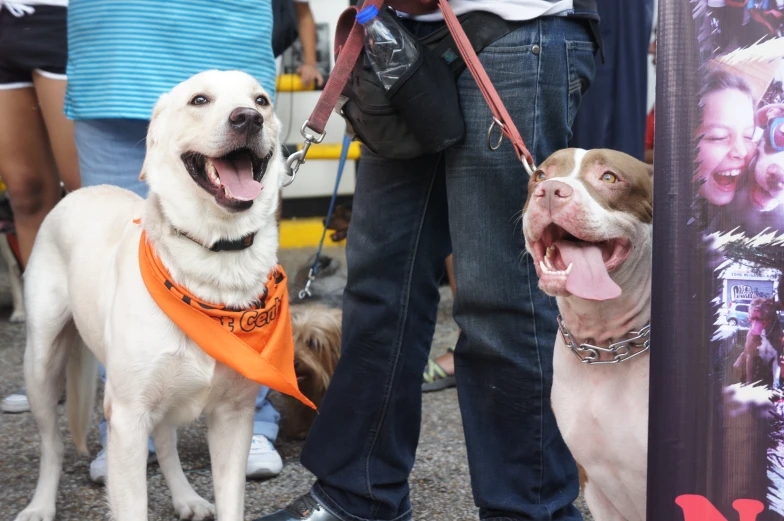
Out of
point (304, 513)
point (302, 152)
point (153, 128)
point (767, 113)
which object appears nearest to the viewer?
point (767, 113)

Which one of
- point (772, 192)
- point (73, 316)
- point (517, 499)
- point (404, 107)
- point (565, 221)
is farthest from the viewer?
point (73, 316)

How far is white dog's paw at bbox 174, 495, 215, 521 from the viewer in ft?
9.64

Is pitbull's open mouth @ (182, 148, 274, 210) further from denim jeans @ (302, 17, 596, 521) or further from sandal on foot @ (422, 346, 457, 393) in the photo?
sandal on foot @ (422, 346, 457, 393)

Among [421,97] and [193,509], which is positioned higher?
[421,97]

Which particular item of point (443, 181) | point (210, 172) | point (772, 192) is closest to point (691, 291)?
point (772, 192)

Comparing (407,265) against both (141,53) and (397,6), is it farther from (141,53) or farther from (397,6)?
(141,53)

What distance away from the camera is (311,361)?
3.58 meters

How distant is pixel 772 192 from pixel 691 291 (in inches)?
8.4

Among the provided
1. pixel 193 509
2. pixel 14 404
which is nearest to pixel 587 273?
pixel 193 509

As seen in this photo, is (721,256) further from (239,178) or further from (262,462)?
(262,462)

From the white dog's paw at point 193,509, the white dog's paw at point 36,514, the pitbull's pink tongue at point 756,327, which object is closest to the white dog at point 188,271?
the white dog's paw at point 193,509

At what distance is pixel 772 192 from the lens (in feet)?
4.76

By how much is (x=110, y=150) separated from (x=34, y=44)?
0.70 meters

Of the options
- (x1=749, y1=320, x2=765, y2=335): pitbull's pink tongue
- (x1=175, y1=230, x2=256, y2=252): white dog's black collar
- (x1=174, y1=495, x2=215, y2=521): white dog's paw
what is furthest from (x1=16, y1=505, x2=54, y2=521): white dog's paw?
(x1=749, y1=320, x2=765, y2=335): pitbull's pink tongue
